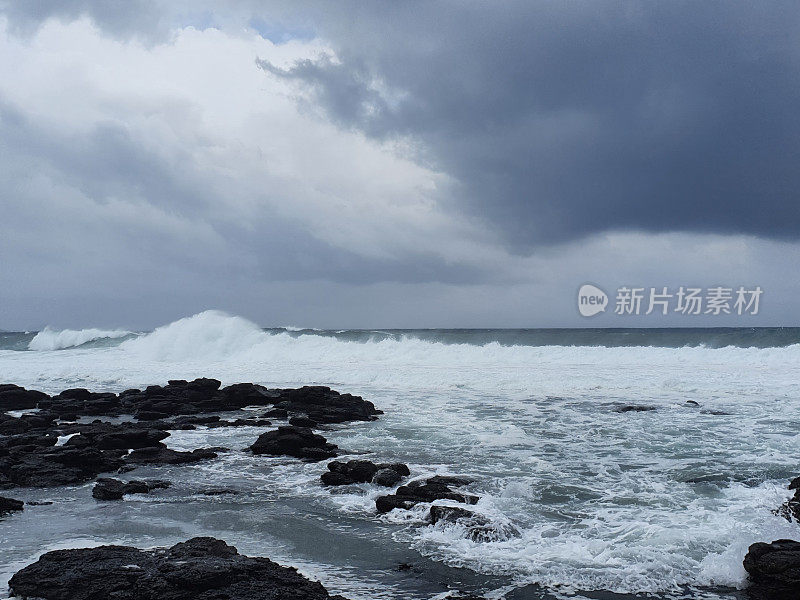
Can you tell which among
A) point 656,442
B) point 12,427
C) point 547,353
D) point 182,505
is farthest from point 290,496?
point 547,353

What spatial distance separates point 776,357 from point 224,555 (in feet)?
118

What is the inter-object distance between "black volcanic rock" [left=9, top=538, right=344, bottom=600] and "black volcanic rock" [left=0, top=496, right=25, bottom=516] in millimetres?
3140

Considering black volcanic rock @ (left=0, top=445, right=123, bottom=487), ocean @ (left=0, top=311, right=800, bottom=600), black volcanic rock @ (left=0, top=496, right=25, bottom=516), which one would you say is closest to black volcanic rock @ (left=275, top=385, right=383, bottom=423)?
ocean @ (left=0, top=311, right=800, bottom=600)

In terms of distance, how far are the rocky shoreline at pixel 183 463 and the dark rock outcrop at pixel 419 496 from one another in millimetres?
20

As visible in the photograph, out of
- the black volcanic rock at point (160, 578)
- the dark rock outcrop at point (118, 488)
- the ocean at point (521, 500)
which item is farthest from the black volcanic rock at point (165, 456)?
the black volcanic rock at point (160, 578)

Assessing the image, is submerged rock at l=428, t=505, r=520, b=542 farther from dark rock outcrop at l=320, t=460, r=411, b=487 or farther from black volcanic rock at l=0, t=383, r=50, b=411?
black volcanic rock at l=0, t=383, r=50, b=411

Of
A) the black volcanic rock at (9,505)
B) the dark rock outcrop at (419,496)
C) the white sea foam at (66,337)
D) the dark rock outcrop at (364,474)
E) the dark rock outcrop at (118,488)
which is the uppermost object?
the dark rock outcrop at (419,496)

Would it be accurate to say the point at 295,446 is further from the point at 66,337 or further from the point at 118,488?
the point at 66,337

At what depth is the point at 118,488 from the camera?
952cm

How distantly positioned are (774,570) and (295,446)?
9.23m

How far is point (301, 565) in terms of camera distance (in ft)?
21.6

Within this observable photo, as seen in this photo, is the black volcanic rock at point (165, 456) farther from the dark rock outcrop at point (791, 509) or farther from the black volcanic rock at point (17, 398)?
the black volcanic rock at point (17, 398)

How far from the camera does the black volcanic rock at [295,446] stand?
12.6 m

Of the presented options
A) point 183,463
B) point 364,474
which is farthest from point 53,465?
point 364,474
